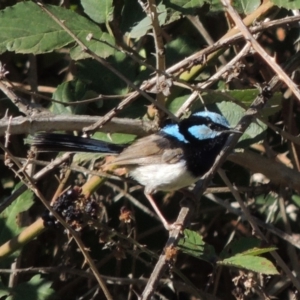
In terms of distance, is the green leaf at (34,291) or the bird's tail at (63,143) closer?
the bird's tail at (63,143)

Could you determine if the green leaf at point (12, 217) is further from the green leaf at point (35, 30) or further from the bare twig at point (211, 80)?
the bare twig at point (211, 80)

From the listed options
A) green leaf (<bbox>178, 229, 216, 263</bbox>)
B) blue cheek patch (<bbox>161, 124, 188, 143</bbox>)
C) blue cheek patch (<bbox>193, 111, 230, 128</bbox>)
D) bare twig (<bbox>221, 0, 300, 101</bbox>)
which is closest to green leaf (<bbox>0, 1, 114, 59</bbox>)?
blue cheek patch (<bbox>193, 111, 230, 128</bbox>)

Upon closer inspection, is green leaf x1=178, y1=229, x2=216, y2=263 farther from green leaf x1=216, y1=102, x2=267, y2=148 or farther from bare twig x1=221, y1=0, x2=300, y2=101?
bare twig x1=221, y1=0, x2=300, y2=101

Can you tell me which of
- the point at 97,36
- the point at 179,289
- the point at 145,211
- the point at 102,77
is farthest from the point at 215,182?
the point at 97,36

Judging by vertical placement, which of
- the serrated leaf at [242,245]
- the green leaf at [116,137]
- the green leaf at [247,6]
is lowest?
the serrated leaf at [242,245]

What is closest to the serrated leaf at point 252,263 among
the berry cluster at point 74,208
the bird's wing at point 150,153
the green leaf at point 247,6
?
the berry cluster at point 74,208

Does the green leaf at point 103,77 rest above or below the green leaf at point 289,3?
below

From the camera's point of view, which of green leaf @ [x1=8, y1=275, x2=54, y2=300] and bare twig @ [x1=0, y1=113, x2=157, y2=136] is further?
green leaf @ [x1=8, y1=275, x2=54, y2=300]
